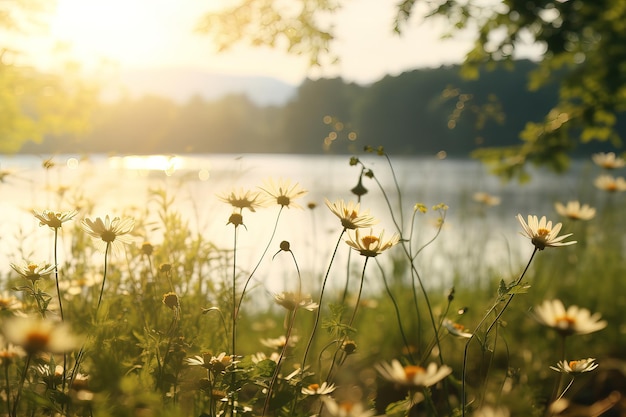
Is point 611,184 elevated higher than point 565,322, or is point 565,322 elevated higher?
point 611,184

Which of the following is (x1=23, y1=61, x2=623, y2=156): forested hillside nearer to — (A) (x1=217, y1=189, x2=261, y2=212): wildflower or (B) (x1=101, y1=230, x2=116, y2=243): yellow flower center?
(A) (x1=217, y1=189, x2=261, y2=212): wildflower

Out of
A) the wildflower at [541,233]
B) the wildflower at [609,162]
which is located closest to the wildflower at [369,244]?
the wildflower at [541,233]

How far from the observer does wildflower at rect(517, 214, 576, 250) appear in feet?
4.06

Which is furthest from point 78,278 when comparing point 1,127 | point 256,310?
point 1,127

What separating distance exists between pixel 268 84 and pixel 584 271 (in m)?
121

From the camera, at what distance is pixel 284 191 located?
1472 mm

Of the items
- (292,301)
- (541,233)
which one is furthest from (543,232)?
(292,301)

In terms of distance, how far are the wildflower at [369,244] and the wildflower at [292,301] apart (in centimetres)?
16

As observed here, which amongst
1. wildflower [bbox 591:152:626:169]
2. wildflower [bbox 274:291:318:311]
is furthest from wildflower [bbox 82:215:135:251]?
wildflower [bbox 591:152:626:169]

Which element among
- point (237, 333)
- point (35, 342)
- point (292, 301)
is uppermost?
point (35, 342)

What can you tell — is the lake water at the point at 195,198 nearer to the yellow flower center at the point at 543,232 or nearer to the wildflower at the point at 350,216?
the wildflower at the point at 350,216

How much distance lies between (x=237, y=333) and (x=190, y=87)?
328ft

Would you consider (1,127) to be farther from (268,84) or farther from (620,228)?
(268,84)

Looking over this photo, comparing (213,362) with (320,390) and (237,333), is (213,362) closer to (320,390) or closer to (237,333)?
(320,390)
